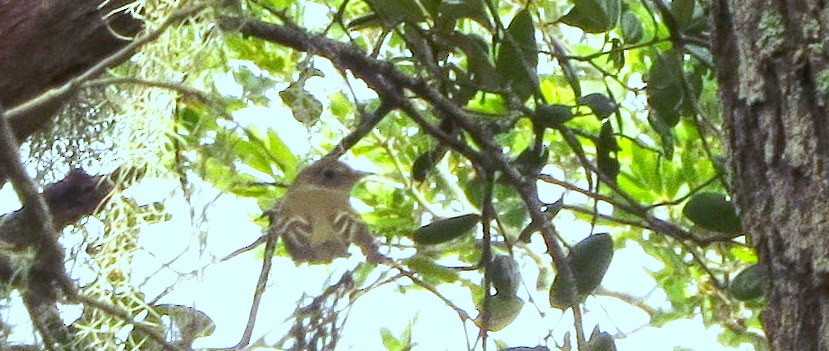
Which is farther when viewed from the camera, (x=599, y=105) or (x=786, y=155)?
(x=599, y=105)

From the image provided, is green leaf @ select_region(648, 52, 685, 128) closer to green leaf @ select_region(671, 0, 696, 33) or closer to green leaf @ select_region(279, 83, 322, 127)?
green leaf @ select_region(671, 0, 696, 33)

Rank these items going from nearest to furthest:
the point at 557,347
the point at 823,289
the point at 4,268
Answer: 1. the point at 823,289
2. the point at 4,268
3. the point at 557,347

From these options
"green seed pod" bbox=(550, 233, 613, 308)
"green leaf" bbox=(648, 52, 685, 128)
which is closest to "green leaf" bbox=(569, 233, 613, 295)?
"green seed pod" bbox=(550, 233, 613, 308)

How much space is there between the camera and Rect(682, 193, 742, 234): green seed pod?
75 centimetres

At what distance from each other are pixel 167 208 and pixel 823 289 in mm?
387

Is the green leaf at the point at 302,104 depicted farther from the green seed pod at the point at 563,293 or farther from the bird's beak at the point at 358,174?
the green seed pod at the point at 563,293

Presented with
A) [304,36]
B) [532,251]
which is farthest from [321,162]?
[532,251]

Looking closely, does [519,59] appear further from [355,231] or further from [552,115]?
[355,231]

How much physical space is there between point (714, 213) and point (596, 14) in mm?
161

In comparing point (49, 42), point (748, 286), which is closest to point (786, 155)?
point (748, 286)

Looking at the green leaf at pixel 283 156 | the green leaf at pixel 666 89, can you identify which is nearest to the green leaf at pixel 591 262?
the green leaf at pixel 666 89

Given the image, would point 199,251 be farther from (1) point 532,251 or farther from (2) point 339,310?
(1) point 532,251

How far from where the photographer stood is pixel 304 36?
789mm

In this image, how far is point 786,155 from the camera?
0.56 meters
